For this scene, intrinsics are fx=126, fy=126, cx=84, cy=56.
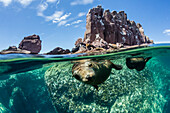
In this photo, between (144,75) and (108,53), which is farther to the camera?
(144,75)

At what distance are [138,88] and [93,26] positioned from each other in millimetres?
25331

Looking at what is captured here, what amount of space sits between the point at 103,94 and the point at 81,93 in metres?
2.11

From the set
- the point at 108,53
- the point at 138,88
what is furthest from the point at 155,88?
the point at 108,53

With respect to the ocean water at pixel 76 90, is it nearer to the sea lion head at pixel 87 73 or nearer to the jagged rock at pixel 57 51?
the jagged rock at pixel 57 51

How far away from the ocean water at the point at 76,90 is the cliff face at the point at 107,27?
20015mm

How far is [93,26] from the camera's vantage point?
3553 cm

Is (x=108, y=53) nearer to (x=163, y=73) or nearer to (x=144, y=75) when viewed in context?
(x=144, y=75)

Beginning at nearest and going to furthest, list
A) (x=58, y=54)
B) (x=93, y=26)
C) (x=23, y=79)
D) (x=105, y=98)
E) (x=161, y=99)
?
(x=58, y=54) → (x=105, y=98) → (x=161, y=99) → (x=23, y=79) → (x=93, y=26)

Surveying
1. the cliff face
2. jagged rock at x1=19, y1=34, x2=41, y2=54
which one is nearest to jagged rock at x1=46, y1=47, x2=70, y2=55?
the cliff face

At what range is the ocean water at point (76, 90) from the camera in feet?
38.2

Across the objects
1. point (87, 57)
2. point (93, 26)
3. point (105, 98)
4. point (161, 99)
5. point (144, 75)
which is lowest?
point (161, 99)

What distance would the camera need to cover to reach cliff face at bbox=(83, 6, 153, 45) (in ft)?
116

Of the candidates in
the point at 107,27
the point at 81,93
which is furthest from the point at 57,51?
the point at 107,27

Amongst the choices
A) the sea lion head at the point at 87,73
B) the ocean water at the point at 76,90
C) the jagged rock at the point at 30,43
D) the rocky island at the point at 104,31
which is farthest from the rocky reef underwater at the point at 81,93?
the jagged rock at the point at 30,43
